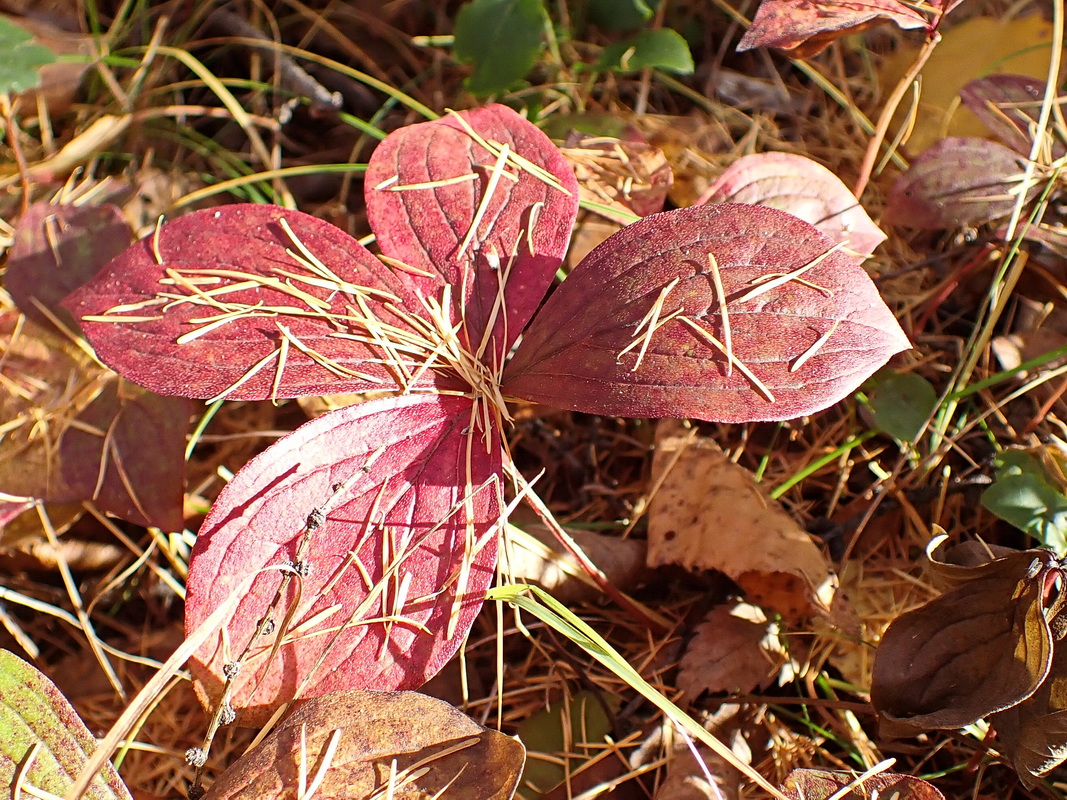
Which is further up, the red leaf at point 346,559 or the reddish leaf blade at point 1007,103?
the reddish leaf blade at point 1007,103

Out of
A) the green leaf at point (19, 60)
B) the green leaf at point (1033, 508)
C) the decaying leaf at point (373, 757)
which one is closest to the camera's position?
the decaying leaf at point (373, 757)

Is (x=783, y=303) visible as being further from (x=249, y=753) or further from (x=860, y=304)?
(x=249, y=753)

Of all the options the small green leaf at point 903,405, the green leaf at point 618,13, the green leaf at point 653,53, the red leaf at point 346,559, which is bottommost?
the small green leaf at point 903,405

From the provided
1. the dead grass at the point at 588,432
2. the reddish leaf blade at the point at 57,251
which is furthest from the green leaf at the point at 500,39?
the reddish leaf blade at the point at 57,251

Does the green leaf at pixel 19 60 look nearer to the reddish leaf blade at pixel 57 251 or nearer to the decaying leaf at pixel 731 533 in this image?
the reddish leaf blade at pixel 57 251

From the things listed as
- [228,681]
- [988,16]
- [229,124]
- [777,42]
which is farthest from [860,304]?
[229,124]

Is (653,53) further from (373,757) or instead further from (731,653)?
(373,757)

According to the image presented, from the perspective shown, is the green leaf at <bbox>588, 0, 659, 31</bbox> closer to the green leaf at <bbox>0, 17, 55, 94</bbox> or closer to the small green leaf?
the small green leaf
